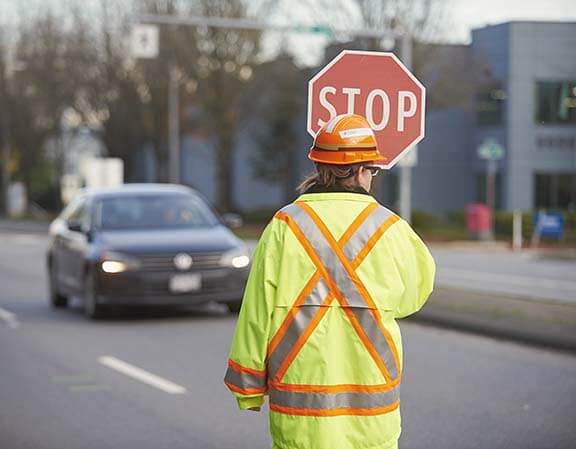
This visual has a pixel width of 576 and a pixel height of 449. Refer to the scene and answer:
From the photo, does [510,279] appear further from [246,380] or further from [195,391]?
[246,380]

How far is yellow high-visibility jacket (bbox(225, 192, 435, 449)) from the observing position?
385cm

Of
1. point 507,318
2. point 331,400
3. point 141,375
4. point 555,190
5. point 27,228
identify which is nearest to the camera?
point 331,400

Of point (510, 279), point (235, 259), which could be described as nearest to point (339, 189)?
point (235, 259)

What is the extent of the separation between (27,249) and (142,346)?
20.7m

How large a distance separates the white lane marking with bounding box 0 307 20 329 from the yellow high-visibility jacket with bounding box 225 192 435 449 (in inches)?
398

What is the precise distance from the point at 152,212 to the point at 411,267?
10.9 metres

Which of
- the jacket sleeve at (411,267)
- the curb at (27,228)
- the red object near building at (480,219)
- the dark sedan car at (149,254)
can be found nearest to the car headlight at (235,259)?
the dark sedan car at (149,254)

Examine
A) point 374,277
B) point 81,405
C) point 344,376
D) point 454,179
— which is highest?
point 374,277

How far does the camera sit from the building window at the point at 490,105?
135 feet

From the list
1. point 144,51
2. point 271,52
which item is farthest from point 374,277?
point 271,52

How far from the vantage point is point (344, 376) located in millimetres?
3873

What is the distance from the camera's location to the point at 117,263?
1338 cm

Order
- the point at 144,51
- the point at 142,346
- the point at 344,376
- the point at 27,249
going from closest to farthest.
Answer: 1. the point at 344,376
2. the point at 142,346
3. the point at 144,51
4. the point at 27,249

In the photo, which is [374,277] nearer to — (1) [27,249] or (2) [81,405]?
(2) [81,405]
